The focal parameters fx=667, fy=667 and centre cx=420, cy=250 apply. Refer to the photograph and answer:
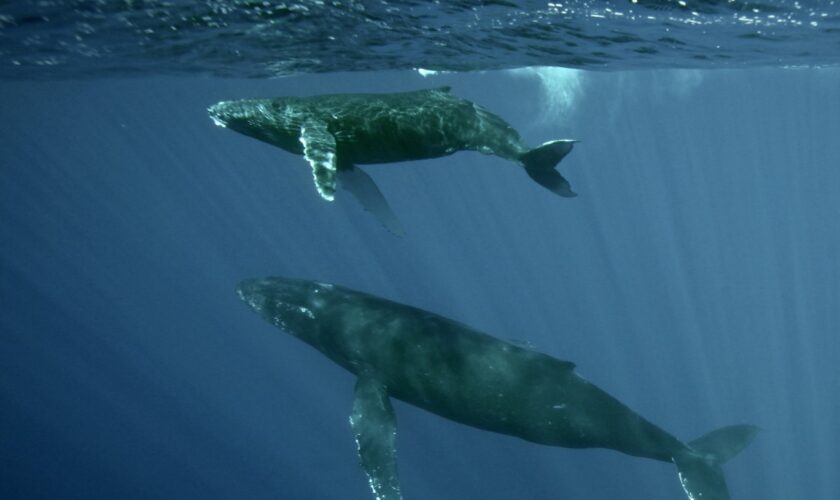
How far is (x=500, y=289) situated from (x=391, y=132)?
37951 mm

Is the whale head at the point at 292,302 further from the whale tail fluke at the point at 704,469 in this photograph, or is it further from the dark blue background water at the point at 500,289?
the dark blue background water at the point at 500,289

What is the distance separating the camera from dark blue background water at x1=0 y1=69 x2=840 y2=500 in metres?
29.9

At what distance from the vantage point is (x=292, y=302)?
10.5 m

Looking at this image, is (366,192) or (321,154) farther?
(366,192)

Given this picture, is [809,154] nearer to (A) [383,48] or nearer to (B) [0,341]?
(A) [383,48]

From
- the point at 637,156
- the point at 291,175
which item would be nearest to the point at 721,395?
the point at 637,156

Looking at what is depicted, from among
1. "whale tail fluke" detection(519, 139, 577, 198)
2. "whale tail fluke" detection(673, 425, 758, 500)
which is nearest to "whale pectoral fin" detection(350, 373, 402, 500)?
"whale tail fluke" detection(519, 139, 577, 198)

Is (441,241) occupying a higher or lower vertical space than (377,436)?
lower

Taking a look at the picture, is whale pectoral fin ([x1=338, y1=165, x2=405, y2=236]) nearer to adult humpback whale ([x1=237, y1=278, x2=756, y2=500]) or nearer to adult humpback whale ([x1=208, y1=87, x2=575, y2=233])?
adult humpback whale ([x1=208, y1=87, x2=575, y2=233])

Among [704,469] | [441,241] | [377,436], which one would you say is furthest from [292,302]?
[441,241]

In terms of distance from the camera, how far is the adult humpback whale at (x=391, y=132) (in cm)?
596

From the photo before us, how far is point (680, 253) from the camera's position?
46844 millimetres

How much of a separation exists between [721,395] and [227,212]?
53.4m

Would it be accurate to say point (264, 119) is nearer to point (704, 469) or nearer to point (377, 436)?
point (377, 436)
